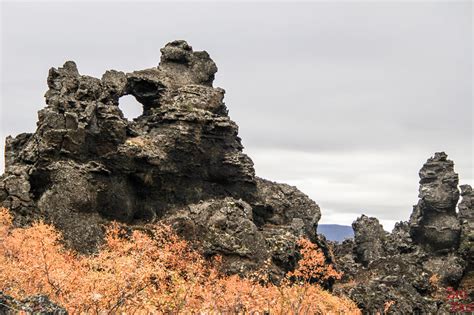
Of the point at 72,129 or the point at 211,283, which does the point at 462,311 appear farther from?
the point at 72,129

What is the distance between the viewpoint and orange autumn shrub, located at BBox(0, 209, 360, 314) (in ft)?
133

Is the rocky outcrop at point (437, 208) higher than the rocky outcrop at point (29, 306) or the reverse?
higher

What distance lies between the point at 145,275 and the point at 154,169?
110ft

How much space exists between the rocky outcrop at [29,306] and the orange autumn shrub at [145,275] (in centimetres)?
1661

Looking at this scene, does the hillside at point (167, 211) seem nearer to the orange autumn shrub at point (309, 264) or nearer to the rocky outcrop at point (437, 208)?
the orange autumn shrub at point (309, 264)

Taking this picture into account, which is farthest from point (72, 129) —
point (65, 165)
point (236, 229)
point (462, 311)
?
point (462, 311)

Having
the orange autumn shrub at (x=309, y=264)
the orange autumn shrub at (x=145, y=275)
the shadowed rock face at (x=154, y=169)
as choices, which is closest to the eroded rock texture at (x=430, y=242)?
the orange autumn shrub at (x=309, y=264)

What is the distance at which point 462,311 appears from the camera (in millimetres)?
78062

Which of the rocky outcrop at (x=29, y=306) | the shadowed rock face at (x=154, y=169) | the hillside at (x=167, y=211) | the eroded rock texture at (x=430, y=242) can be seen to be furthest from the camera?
the eroded rock texture at (x=430, y=242)

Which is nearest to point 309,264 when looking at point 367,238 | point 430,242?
point 367,238

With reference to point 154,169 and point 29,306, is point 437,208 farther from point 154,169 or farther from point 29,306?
point 29,306

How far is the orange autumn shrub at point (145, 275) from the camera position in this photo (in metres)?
40.4

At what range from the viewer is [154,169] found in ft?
246

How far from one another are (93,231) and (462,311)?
66222 mm
